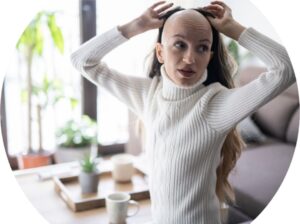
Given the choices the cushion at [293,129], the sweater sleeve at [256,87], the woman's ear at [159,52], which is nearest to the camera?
the sweater sleeve at [256,87]

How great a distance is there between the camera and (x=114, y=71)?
70 centimetres

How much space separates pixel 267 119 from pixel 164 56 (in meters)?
0.58

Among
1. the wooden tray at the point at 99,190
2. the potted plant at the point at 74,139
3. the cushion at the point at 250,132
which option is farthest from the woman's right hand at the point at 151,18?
the potted plant at the point at 74,139

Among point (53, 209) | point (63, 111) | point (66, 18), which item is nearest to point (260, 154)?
point (53, 209)

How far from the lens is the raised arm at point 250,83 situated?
55cm

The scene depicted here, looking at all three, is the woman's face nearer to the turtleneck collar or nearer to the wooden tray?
the turtleneck collar

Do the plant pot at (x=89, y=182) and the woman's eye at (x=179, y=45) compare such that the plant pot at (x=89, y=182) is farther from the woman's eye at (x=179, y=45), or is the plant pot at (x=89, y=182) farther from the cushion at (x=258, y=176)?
the woman's eye at (x=179, y=45)

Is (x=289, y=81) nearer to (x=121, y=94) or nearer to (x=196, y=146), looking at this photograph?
(x=196, y=146)

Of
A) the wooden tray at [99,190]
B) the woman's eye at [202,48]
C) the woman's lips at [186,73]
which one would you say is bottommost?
the wooden tray at [99,190]

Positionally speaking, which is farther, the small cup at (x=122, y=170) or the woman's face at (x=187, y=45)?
the small cup at (x=122, y=170)

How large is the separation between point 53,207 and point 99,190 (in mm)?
127

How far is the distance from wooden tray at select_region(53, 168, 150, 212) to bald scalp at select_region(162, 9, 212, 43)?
450 millimetres

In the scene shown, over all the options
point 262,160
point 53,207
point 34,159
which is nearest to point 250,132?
point 262,160

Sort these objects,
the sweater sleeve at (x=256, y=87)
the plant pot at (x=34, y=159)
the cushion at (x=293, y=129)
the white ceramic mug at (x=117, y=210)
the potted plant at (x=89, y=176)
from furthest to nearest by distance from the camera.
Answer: the plant pot at (x=34, y=159), the cushion at (x=293, y=129), the potted plant at (x=89, y=176), the white ceramic mug at (x=117, y=210), the sweater sleeve at (x=256, y=87)
